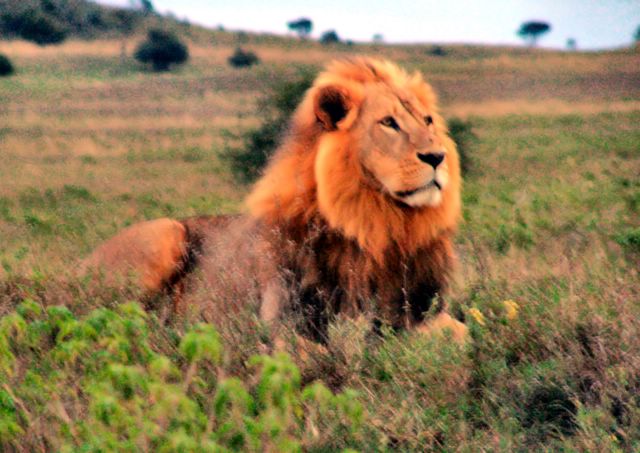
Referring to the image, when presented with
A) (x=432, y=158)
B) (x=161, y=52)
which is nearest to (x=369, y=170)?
(x=432, y=158)

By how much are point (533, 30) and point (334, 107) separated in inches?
2710

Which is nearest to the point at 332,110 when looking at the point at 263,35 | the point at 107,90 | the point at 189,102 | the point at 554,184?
the point at 554,184

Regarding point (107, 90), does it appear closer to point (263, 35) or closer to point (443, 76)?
point (443, 76)

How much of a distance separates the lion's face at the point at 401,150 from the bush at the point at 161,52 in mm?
50314

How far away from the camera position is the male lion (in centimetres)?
440

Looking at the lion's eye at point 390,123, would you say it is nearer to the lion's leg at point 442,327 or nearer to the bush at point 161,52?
the lion's leg at point 442,327

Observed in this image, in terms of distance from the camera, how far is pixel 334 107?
457cm

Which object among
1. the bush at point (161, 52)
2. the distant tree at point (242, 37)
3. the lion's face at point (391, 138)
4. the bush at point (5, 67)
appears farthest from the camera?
the distant tree at point (242, 37)

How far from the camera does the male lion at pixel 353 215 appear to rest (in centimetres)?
440

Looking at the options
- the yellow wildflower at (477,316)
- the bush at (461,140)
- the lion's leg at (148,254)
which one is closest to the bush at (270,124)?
the bush at (461,140)

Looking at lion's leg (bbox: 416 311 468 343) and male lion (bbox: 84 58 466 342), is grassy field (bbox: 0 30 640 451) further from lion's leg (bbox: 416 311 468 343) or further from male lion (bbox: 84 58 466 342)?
male lion (bbox: 84 58 466 342)

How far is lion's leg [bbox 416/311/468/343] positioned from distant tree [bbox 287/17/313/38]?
240 ft

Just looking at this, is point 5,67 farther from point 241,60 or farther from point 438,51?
point 438,51

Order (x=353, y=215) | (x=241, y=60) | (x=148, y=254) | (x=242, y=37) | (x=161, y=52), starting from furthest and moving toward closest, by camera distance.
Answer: (x=242, y=37)
(x=241, y=60)
(x=161, y=52)
(x=148, y=254)
(x=353, y=215)
